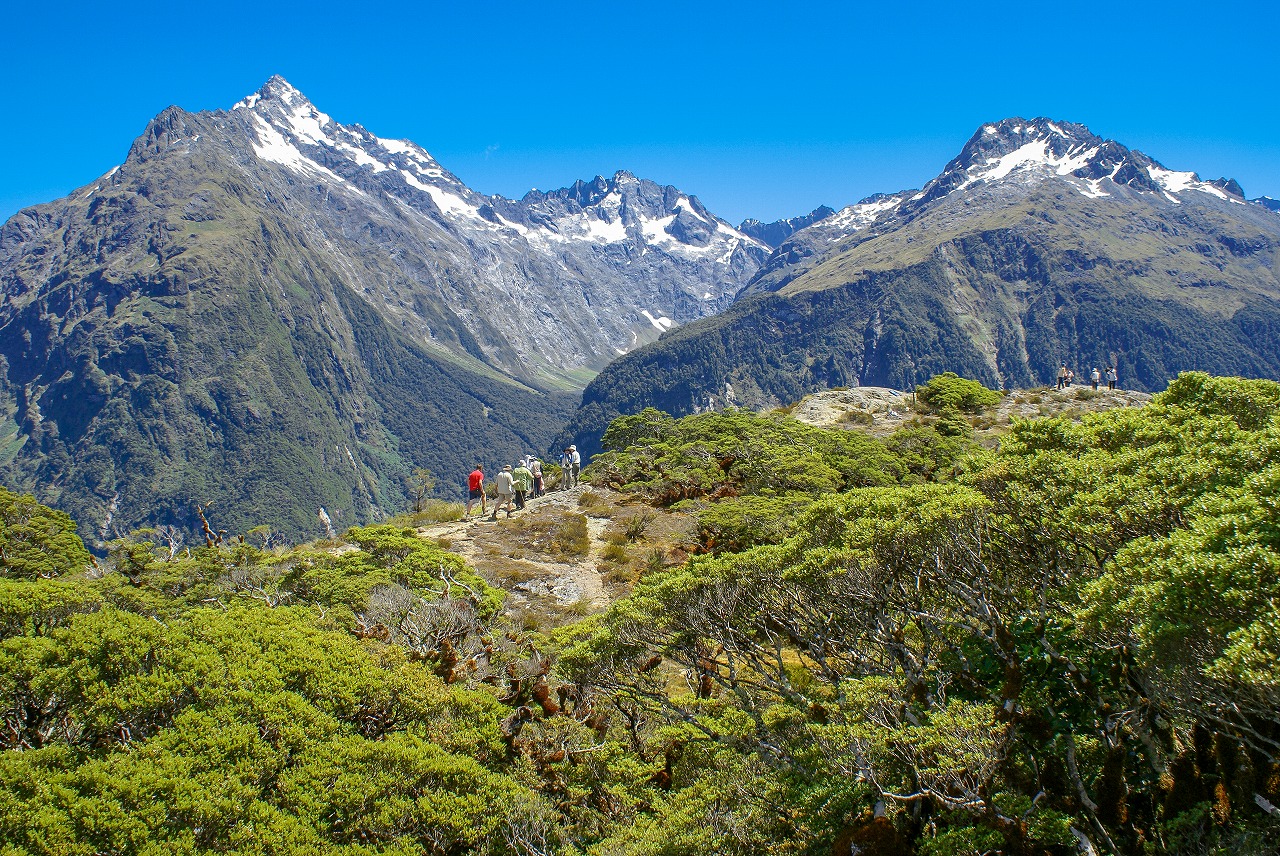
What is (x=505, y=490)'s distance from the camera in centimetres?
3588

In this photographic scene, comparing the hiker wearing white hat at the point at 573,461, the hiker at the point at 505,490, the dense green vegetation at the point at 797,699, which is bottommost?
the dense green vegetation at the point at 797,699

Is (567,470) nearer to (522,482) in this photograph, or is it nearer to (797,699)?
(522,482)

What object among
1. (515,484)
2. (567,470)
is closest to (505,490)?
(515,484)

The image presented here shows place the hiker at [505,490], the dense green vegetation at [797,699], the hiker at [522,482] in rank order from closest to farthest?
the dense green vegetation at [797,699]
the hiker at [505,490]
the hiker at [522,482]

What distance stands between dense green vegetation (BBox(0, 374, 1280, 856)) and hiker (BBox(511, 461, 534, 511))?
19.2 meters

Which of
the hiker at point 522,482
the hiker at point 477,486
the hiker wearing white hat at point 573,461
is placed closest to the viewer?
the hiker at point 477,486

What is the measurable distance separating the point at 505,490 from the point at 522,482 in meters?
3.24

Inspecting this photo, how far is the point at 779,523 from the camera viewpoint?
23703 millimetres

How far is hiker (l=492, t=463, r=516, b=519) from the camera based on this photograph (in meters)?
35.8

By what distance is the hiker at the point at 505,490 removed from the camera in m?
35.8

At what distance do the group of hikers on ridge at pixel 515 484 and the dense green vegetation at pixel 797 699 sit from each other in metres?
17.2

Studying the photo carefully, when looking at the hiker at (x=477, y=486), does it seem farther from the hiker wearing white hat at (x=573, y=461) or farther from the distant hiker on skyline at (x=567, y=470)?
the hiker wearing white hat at (x=573, y=461)

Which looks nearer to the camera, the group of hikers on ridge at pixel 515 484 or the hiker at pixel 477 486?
the group of hikers on ridge at pixel 515 484

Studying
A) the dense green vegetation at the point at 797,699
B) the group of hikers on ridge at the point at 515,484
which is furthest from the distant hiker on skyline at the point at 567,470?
the dense green vegetation at the point at 797,699
